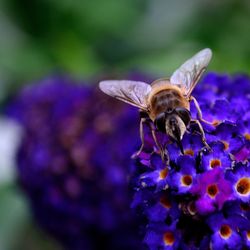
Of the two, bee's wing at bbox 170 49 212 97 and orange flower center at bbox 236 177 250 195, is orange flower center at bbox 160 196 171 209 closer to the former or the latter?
orange flower center at bbox 236 177 250 195

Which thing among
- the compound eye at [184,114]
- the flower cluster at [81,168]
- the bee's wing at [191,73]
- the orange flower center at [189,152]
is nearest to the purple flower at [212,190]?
the orange flower center at [189,152]

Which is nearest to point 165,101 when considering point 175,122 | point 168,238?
point 175,122

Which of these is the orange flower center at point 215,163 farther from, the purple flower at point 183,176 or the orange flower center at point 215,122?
the orange flower center at point 215,122

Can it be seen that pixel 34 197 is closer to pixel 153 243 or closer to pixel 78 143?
pixel 78 143

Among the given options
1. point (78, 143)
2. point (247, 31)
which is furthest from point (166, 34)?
point (78, 143)

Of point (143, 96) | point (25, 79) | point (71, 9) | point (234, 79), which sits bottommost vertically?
point (143, 96)
